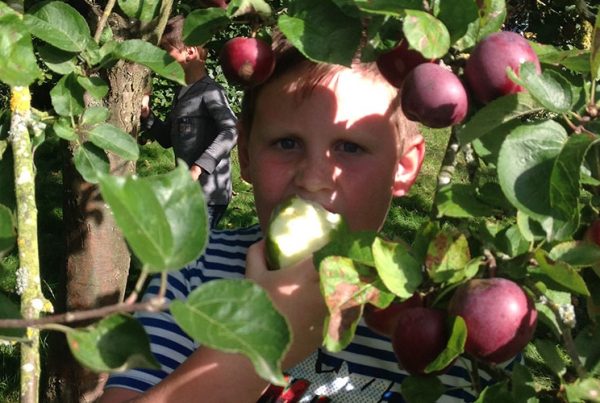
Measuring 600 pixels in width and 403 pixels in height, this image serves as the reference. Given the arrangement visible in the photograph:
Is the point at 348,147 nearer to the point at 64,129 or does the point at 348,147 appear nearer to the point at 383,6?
the point at 64,129

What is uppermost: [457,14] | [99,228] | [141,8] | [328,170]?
[457,14]

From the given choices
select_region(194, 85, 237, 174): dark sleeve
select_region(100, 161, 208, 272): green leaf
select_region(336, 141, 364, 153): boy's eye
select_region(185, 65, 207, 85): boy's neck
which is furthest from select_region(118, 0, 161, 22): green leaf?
select_region(185, 65, 207, 85): boy's neck

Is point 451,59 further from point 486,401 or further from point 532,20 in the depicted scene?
point 532,20

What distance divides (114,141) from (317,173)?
1.21ft

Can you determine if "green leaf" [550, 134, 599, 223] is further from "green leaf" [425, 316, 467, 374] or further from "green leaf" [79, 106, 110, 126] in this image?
"green leaf" [79, 106, 110, 126]

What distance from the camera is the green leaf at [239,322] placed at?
482mm

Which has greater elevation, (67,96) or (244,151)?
(67,96)

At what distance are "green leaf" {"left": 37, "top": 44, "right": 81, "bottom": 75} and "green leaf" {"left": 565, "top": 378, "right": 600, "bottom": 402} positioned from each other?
956 mm

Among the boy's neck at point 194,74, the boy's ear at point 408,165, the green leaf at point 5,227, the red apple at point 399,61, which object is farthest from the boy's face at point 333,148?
the boy's neck at point 194,74

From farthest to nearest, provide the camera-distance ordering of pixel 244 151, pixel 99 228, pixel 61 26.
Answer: pixel 99 228 → pixel 244 151 → pixel 61 26

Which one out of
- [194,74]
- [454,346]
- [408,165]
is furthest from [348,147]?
[194,74]

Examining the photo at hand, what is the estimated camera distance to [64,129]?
122 centimetres

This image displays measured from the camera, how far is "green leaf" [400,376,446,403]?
0.79 metres

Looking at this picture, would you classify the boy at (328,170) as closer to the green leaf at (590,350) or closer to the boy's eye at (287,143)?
the boy's eye at (287,143)
